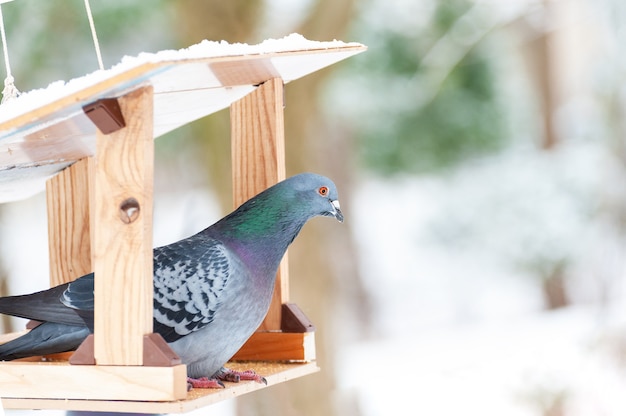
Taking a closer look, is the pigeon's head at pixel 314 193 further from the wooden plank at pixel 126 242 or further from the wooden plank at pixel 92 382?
the wooden plank at pixel 92 382

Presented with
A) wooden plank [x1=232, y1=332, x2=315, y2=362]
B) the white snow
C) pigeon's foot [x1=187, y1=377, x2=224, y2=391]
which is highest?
the white snow

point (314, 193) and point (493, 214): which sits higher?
point (493, 214)

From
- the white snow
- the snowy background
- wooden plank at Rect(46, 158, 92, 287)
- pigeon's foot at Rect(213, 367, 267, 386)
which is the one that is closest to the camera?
the white snow

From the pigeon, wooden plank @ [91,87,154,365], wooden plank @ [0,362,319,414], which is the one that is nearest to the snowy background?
the pigeon

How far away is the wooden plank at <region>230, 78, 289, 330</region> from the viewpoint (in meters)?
2.24

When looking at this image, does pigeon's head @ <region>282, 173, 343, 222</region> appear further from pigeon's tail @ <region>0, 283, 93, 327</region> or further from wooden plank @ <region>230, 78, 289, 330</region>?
pigeon's tail @ <region>0, 283, 93, 327</region>

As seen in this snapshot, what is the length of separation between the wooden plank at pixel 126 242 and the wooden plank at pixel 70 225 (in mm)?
776

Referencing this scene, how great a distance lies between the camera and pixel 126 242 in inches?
64.5

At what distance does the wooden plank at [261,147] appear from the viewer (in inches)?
88.3

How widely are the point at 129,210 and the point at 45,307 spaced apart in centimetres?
38

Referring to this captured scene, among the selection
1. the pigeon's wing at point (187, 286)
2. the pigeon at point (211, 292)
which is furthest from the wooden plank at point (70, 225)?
the pigeon's wing at point (187, 286)

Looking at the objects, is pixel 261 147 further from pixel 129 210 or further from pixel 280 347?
pixel 129 210

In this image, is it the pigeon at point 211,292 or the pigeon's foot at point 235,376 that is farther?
the pigeon's foot at point 235,376

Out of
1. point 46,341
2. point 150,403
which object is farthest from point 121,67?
point 46,341
